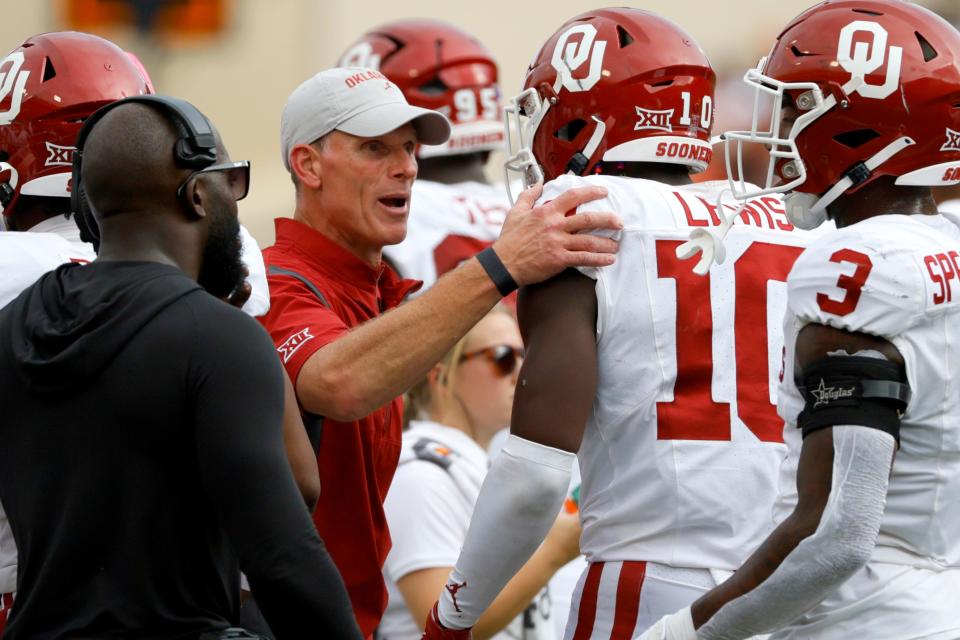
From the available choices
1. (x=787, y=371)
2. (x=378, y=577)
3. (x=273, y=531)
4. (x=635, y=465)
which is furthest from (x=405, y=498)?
(x=273, y=531)

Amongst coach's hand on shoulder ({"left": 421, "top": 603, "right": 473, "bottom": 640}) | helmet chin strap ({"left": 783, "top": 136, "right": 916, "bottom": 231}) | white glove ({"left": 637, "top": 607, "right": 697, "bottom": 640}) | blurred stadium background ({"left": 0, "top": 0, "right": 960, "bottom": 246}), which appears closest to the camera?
white glove ({"left": 637, "top": 607, "right": 697, "bottom": 640})

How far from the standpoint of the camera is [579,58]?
146 inches

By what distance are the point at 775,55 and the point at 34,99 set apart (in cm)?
181

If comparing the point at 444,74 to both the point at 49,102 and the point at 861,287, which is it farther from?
the point at 861,287

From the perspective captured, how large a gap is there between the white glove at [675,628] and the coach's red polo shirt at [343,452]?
1.03m

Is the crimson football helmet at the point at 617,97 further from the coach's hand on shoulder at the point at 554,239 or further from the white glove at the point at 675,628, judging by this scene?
the white glove at the point at 675,628

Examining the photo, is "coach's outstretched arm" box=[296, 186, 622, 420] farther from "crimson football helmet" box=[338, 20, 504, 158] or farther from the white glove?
"crimson football helmet" box=[338, 20, 504, 158]

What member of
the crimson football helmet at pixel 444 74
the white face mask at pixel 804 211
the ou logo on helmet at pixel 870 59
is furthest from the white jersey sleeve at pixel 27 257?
the crimson football helmet at pixel 444 74

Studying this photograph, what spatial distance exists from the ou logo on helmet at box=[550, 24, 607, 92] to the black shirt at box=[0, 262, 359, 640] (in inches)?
52.7

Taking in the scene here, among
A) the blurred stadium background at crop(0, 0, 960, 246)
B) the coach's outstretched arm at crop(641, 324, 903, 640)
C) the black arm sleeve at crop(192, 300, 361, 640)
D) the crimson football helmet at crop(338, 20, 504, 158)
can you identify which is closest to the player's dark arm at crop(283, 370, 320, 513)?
the black arm sleeve at crop(192, 300, 361, 640)

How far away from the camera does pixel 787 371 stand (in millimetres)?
3104

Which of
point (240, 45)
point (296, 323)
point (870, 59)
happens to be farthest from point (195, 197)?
point (240, 45)

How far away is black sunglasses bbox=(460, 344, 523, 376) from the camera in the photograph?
18.3 feet

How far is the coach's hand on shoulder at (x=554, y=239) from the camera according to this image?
3.41 metres
